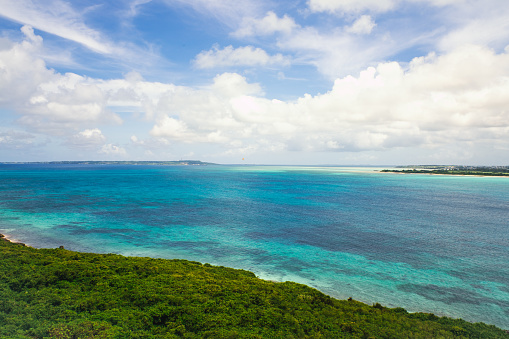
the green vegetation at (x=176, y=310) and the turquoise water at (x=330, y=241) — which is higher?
the green vegetation at (x=176, y=310)

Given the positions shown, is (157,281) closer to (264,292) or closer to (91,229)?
(264,292)

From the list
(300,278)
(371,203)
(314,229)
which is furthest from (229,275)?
(371,203)

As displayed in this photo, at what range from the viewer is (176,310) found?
16422 mm

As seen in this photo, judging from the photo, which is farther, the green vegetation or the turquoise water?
the turquoise water

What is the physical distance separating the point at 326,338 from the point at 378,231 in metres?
35.6

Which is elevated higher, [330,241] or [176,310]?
[176,310]

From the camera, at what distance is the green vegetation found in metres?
14.4

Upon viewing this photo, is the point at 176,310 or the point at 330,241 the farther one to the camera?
the point at 330,241

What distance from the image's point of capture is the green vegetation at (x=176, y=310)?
47.1ft

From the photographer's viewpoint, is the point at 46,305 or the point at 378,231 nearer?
the point at 46,305

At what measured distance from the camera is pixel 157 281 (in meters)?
20.6

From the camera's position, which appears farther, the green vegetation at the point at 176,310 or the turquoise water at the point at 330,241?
the turquoise water at the point at 330,241

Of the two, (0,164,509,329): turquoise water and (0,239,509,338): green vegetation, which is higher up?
(0,239,509,338): green vegetation

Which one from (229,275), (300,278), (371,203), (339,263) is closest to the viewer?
(229,275)
